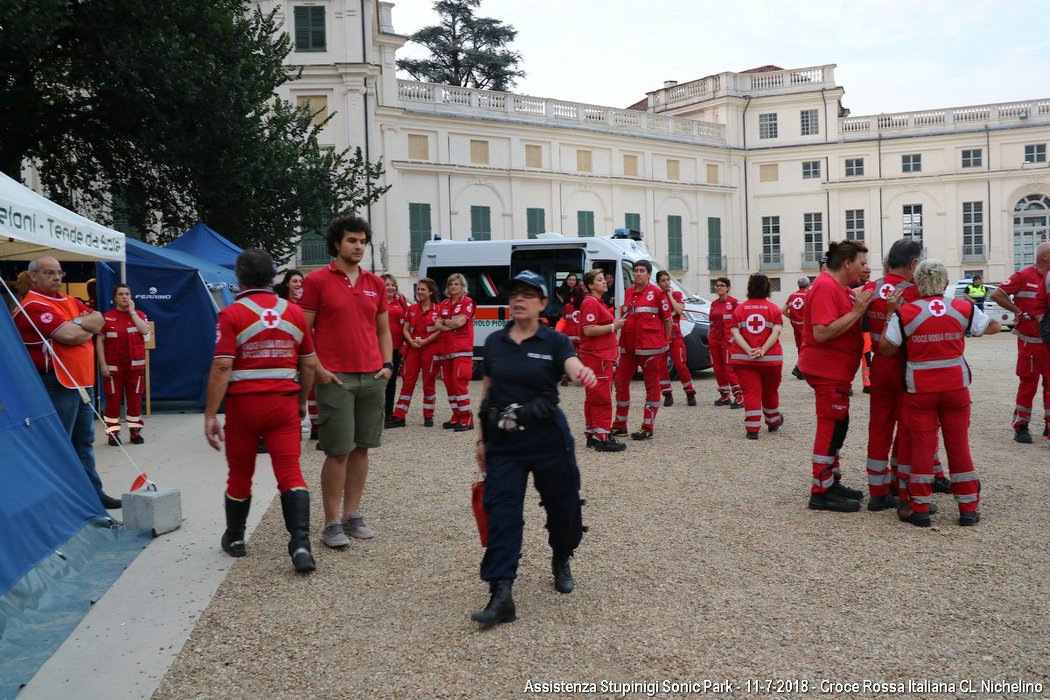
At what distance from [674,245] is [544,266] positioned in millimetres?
28507

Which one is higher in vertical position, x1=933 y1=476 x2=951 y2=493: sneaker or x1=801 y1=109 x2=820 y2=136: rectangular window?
x1=801 y1=109 x2=820 y2=136: rectangular window

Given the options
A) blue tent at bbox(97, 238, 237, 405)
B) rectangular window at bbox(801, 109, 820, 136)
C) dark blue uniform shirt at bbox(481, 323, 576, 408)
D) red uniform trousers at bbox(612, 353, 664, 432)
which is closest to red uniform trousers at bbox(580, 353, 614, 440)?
red uniform trousers at bbox(612, 353, 664, 432)

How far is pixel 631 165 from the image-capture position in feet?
141

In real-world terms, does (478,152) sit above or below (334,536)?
above

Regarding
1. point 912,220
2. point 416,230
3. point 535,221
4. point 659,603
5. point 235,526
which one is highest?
point 912,220

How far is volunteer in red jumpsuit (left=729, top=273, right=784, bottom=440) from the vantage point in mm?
9453

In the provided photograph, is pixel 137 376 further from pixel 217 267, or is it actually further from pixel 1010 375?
pixel 1010 375

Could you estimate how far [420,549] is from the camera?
18.4ft

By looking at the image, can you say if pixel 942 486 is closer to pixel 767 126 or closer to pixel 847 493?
pixel 847 493

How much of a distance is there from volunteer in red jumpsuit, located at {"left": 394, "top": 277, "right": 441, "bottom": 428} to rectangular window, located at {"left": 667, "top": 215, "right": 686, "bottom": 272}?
34444 millimetres

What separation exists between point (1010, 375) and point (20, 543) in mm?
15924

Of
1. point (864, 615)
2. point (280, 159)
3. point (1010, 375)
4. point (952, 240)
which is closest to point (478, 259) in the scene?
point (280, 159)

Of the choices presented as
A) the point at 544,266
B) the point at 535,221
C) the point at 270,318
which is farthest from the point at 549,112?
the point at 270,318

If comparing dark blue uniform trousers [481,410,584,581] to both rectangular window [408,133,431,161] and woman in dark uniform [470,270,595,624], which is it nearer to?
woman in dark uniform [470,270,595,624]
